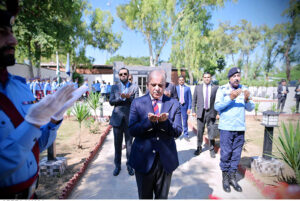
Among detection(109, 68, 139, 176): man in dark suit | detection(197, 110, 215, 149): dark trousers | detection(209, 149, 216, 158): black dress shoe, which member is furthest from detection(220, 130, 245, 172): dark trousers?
detection(109, 68, 139, 176): man in dark suit

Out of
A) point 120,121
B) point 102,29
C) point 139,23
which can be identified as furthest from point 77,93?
point 102,29

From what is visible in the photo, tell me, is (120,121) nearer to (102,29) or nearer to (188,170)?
(188,170)

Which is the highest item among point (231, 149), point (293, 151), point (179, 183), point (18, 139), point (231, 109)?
point (18, 139)

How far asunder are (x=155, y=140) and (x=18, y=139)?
130cm

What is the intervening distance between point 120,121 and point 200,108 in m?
2.36

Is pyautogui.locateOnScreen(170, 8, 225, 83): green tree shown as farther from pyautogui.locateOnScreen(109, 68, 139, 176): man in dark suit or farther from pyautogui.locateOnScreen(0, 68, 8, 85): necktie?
pyautogui.locateOnScreen(0, 68, 8, 85): necktie

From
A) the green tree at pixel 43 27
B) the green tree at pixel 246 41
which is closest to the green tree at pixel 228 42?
the green tree at pixel 246 41

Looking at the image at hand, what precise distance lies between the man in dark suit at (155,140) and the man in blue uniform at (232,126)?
1.51 m

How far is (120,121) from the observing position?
143 inches

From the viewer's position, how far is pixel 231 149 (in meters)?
3.12

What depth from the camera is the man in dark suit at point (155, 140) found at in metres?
1.88

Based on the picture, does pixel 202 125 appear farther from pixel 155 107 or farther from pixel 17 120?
pixel 17 120

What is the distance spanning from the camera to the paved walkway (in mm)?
2961

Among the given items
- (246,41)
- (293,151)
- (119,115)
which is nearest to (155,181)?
(119,115)
